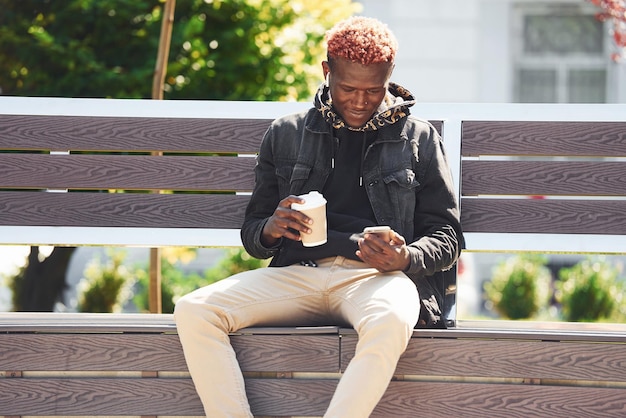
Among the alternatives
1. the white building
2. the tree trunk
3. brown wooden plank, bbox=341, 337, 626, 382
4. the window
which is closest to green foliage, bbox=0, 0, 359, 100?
the tree trunk

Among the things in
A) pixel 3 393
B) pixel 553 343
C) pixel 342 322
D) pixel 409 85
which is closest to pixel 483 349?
pixel 553 343

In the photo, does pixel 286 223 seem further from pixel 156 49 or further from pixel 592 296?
pixel 592 296

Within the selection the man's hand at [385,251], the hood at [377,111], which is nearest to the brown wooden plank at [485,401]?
the man's hand at [385,251]

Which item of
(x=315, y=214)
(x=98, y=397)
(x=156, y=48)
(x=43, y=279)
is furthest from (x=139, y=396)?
(x=43, y=279)

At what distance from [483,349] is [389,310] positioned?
1.17ft

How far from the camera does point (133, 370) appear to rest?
11.3ft

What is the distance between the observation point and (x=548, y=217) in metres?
4.15

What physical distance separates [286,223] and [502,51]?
9.86m

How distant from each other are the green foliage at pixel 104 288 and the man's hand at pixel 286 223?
232 inches

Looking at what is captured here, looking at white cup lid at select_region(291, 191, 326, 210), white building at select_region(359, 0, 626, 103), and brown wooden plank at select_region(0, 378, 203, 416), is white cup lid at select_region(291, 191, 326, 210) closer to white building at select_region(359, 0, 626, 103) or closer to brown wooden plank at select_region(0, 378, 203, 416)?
brown wooden plank at select_region(0, 378, 203, 416)

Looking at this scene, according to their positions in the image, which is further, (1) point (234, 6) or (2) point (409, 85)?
(2) point (409, 85)

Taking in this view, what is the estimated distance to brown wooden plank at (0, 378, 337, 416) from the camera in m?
3.38

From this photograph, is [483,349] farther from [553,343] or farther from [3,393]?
[3,393]

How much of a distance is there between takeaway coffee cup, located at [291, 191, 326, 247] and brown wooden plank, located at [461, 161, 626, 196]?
1.11 m
